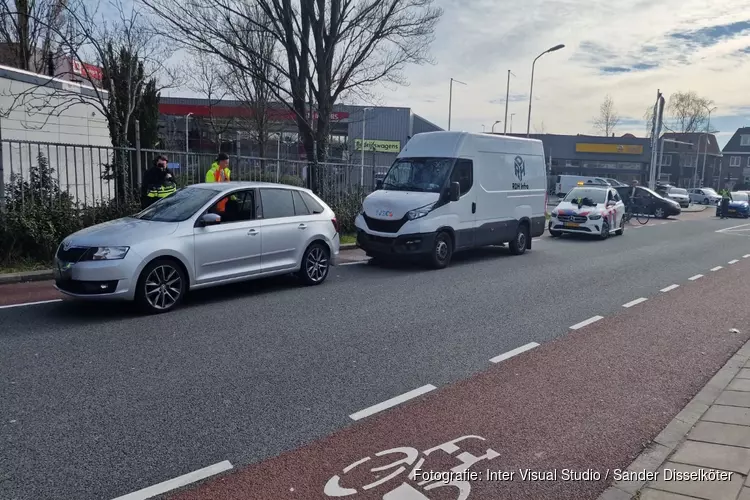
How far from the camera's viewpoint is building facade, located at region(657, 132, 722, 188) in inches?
3159

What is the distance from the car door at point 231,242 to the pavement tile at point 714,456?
618 cm

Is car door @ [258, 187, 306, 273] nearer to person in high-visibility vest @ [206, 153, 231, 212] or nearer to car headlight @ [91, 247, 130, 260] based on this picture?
car headlight @ [91, 247, 130, 260]

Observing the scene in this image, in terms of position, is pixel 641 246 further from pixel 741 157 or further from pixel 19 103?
pixel 741 157

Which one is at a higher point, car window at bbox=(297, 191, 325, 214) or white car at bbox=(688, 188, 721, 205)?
car window at bbox=(297, 191, 325, 214)

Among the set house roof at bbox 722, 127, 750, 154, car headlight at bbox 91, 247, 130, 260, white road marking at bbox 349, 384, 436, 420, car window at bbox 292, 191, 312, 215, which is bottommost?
white road marking at bbox 349, 384, 436, 420

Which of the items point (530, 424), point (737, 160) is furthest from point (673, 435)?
point (737, 160)

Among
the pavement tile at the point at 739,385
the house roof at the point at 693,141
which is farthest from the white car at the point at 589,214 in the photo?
the house roof at the point at 693,141

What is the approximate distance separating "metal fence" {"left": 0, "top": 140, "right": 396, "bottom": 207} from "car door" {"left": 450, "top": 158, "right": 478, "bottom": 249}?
5547 millimetres

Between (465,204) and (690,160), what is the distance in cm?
8644

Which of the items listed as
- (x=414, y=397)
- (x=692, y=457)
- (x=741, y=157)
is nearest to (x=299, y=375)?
(x=414, y=397)

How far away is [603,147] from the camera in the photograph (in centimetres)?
6950

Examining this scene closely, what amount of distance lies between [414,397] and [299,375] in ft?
3.82

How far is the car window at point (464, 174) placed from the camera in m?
12.4

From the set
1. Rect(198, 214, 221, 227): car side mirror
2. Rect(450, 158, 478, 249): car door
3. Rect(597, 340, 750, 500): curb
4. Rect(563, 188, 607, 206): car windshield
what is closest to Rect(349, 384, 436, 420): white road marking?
Rect(597, 340, 750, 500): curb
